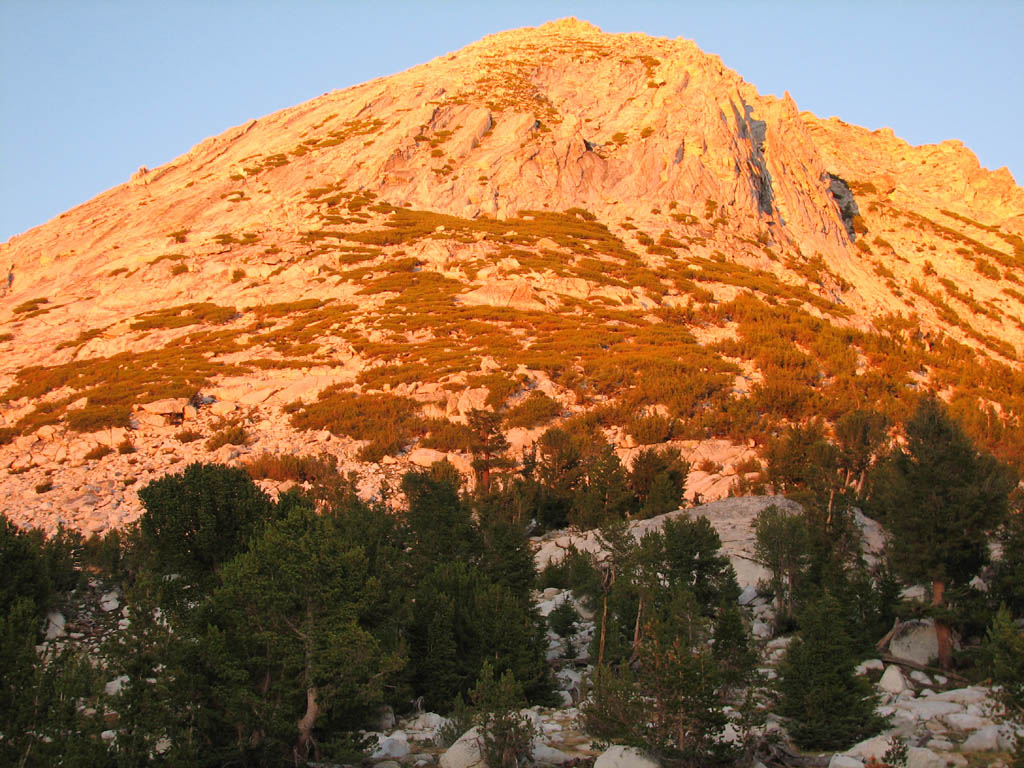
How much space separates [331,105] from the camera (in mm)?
66062

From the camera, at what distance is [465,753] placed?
795 centimetres

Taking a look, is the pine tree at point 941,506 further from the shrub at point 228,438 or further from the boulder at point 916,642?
the shrub at point 228,438

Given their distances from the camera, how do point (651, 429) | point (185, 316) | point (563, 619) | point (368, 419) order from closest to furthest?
1. point (563, 619)
2. point (651, 429)
3. point (368, 419)
4. point (185, 316)

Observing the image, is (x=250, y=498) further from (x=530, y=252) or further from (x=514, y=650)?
(x=530, y=252)

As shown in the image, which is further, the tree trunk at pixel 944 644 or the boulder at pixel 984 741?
the tree trunk at pixel 944 644

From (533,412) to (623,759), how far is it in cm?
1811

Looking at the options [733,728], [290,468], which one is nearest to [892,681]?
[733,728]

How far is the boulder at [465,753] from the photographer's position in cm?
784

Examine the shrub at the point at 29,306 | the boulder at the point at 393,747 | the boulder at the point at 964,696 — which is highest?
the shrub at the point at 29,306

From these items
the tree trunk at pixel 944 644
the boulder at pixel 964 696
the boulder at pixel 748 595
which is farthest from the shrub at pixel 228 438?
the boulder at pixel 964 696

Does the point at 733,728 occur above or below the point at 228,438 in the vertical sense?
below

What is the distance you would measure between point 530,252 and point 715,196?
14.7m

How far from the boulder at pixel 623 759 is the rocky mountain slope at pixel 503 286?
1370 cm

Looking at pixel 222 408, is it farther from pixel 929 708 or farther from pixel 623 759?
pixel 929 708
